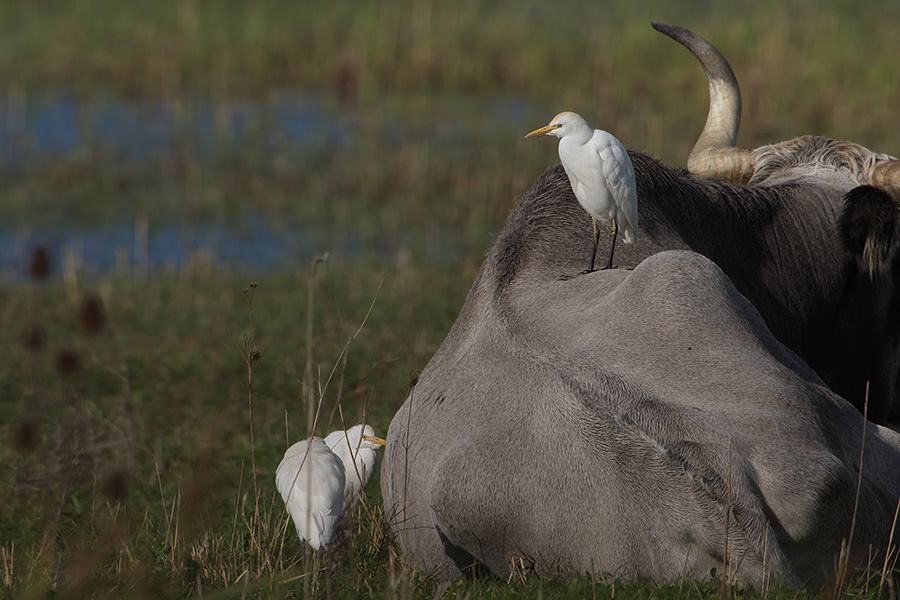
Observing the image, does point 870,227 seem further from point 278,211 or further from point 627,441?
point 278,211

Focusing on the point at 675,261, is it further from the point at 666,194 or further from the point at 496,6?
the point at 496,6

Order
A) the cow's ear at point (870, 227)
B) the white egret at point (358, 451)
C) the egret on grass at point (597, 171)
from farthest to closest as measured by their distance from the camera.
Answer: the cow's ear at point (870, 227)
the white egret at point (358, 451)
the egret on grass at point (597, 171)

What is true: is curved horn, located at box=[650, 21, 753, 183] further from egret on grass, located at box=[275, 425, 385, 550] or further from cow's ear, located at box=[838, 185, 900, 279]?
egret on grass, located at box=[275, 425, 385, 550]

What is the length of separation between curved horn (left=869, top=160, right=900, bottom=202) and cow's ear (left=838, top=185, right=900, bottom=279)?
376 millimetres

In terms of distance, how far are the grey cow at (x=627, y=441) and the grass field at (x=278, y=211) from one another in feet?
0.39

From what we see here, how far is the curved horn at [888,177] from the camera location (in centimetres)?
540

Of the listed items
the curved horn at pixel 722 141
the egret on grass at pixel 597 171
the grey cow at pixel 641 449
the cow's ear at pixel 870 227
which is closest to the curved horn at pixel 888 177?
the cow's ear at pixel 870 227

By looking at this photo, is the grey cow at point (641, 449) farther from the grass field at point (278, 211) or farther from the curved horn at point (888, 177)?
the curved horn at point (888, 177)

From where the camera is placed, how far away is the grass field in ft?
11.3

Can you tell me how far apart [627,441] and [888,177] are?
121 inches

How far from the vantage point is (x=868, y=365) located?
5.22 metres

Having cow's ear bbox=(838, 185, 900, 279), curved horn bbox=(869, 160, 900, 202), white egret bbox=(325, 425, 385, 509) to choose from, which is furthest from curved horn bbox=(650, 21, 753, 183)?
white egret bbox=(325, 425, 385, 509)

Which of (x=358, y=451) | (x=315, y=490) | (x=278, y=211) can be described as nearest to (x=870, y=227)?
(x=358, y=451)

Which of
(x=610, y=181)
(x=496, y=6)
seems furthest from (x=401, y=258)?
(x=496, y=6)
